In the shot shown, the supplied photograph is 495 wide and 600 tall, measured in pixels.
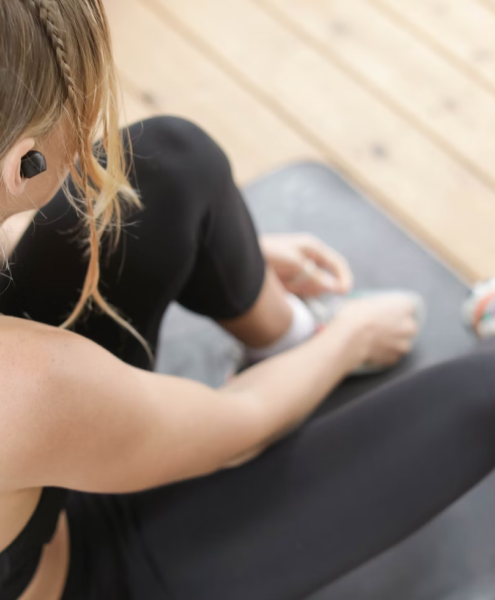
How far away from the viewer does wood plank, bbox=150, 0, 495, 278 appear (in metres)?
1.31

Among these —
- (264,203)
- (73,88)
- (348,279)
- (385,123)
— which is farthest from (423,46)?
(73,88)

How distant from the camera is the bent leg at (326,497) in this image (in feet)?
2.22

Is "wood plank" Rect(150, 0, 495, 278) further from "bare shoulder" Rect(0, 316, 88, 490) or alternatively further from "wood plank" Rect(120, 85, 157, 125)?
"bare shoulder" Rect(0, 316, 88, 490)

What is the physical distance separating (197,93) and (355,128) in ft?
1.22

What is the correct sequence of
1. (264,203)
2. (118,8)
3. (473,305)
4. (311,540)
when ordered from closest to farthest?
(311,540)
(473,305)
(264,203)
(118,8)

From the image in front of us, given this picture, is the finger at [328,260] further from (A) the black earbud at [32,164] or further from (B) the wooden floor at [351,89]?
(A) the black earbud at [32,164]

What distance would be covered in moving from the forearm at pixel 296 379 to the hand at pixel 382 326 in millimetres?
18

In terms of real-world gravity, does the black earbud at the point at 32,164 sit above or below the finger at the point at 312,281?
above

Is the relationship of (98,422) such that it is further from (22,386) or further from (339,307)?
(339,307)

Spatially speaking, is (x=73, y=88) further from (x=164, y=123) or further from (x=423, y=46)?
(x=423, y=46)

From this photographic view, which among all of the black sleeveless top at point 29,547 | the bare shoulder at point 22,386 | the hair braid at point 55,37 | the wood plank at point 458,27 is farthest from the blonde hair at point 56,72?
Result: the wood plank at point 458,27

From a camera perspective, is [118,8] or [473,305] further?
[118,8]

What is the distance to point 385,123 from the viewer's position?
146 centimetres

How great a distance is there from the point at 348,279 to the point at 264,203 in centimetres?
30
